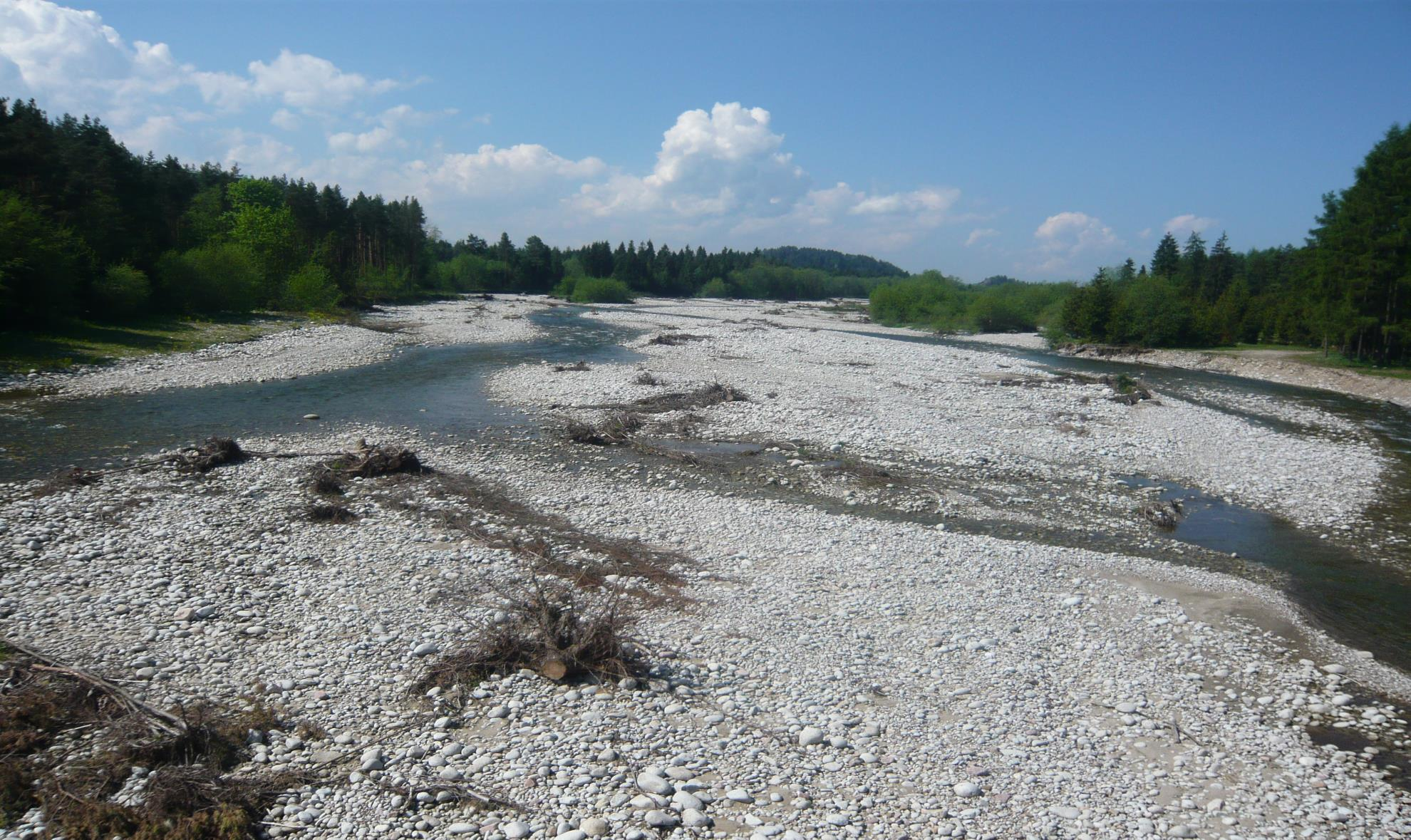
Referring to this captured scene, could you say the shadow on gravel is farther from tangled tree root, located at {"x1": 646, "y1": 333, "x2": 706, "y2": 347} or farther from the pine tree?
the pine tree

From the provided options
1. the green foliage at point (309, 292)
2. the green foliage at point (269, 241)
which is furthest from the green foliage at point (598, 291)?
the green foliage at point (309, 292)

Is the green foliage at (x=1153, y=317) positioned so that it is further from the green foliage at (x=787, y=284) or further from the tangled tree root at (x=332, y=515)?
the green foliage at (x=787, y=284)

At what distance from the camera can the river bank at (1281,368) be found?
3409cm

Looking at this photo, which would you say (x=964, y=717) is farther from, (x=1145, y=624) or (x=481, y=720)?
(x=481, y=720)

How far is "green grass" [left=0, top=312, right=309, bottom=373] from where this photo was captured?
86.1ft

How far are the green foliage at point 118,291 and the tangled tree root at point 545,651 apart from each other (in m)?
36.4

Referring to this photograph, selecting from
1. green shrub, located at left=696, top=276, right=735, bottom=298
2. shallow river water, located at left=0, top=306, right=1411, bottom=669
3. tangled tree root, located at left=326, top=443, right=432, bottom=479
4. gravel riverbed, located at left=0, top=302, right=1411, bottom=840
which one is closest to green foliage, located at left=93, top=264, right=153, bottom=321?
shallow river water, located at left=0, top=306, right=1411, bottom=669

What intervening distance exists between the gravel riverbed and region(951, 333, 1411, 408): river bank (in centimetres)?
2483

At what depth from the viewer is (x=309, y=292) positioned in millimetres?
52438

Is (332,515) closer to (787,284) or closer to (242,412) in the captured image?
(242,412)

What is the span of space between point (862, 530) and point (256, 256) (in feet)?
176

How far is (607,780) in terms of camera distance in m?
6.07

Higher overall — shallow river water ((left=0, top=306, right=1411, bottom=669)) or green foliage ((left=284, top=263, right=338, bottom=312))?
green foliage ((left=284, top=263, right=338, bottom=312))

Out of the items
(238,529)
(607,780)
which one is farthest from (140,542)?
(607,780)
